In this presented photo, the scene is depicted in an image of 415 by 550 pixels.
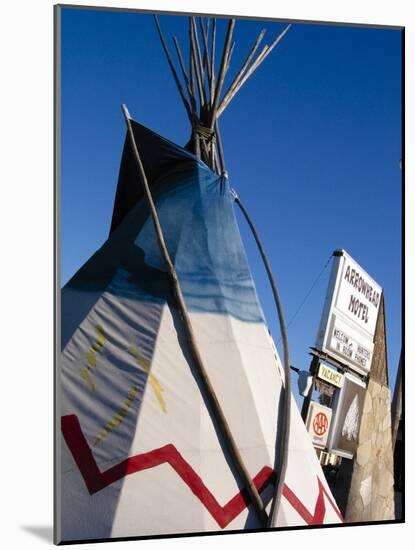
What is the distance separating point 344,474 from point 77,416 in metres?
2.30

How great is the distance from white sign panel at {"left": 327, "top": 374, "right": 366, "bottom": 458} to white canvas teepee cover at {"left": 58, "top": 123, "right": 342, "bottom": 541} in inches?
21.5

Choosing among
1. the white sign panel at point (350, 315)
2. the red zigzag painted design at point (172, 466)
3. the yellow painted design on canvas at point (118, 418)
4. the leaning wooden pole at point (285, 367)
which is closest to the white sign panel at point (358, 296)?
the white sign panel at point (350, 315)

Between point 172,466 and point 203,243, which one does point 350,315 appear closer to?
point 203,243

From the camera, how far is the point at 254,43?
7.21 meters

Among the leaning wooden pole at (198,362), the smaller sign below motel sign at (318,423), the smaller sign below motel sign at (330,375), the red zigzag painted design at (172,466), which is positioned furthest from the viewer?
the smaller sign below motel sign at (330,375)

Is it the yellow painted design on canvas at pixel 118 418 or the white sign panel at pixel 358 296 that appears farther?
the white sign panel at pixel 358 296

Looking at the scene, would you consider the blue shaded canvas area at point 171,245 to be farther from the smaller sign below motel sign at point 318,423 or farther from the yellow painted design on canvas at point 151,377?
the smaller sign below motel sign at point 318,423

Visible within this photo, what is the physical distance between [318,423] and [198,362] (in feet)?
4.41

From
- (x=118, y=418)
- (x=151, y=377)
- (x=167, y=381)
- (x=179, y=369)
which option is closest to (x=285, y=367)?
(x=179, y=369)

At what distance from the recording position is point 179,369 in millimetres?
6844

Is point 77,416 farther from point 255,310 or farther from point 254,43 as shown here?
point 254,43

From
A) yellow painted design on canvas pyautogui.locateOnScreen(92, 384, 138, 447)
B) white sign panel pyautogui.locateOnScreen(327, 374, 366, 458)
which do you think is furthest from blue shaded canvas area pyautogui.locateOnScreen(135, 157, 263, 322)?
white sign panel pyautogui.locateOnScreen(327, 374, 366, 458)

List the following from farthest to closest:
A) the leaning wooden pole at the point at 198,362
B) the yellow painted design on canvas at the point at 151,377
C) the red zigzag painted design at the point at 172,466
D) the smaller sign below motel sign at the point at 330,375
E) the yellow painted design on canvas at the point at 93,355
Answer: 1. the smaller sign below motel sign at the point at 330,375
2. the leaning wooden pole at the point at 198,362
3. the yellow painted design on canvas at the point at 151,377
4. the yellow painted design on canvas at the point at 93,355
5. the red zigzag painted design at the point at 172,466

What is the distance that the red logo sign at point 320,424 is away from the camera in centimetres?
778
